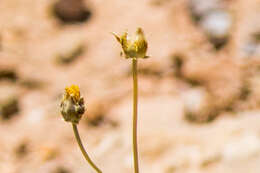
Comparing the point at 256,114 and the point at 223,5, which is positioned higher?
the point at 223,5

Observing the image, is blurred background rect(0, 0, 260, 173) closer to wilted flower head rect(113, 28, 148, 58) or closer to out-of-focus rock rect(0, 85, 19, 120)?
out-of-focus rock rect(0, 85, 19, 120)

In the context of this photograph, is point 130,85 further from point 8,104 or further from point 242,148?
point 242,148

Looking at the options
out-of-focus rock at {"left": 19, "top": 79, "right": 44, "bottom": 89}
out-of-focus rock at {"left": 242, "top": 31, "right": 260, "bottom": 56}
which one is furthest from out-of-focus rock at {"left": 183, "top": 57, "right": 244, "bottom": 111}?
out-of-focus rock at {"left": 19, "top": 79, "right": 44, "bottom": 89}

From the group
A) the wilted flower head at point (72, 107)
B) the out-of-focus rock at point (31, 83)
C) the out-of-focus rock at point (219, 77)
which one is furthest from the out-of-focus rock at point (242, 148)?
the out-of-focus rock at point (31, 83)

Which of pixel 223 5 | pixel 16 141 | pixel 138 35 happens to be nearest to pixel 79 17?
pixel 223 5

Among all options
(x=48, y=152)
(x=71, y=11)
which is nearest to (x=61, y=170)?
(x=48, y=152)

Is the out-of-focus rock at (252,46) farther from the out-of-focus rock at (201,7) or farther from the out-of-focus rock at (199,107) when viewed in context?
the out-of-focus rock at (199,107)

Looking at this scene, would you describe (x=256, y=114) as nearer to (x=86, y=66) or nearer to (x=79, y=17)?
(x=86, y=66)
